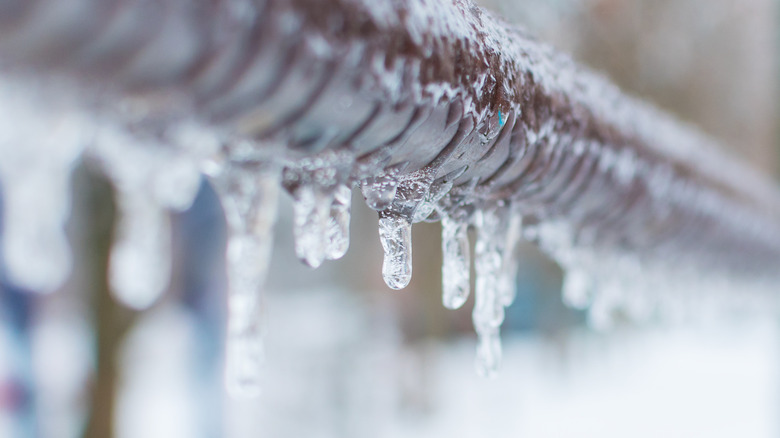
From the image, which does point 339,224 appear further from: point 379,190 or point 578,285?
point 578,285

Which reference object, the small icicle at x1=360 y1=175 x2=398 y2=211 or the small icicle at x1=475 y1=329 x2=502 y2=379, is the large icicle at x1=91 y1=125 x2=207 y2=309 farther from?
the small icicle at x1=475 y1=329 x2=502 y2=379

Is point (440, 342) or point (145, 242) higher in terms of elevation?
point (145, 242)

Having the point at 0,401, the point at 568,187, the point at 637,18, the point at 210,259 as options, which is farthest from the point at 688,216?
the point at 0,401

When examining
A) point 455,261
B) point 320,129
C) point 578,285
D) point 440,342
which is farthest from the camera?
point 440,342

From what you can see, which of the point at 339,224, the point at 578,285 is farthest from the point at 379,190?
the point at 578,285

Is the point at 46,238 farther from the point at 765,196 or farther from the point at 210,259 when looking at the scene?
the point at 210,259

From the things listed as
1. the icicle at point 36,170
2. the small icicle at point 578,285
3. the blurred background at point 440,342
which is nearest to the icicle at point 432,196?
the icicle at point 36,170

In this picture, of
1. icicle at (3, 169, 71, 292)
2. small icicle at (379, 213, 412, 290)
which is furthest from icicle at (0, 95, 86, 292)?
small icicle at (379, 213, 412, 290)
